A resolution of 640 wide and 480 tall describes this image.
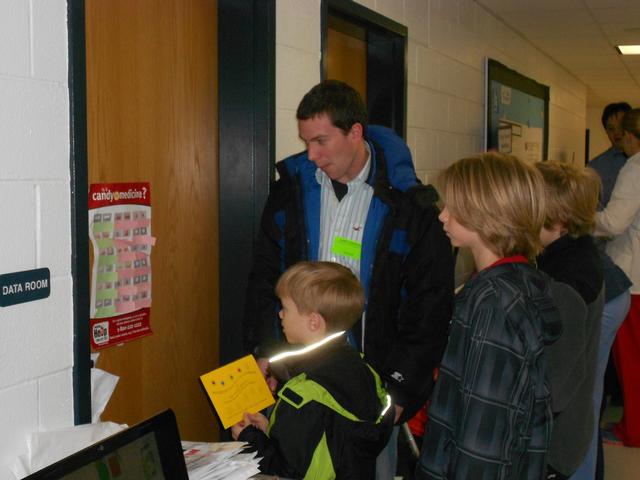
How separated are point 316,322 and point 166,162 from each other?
2.69ft

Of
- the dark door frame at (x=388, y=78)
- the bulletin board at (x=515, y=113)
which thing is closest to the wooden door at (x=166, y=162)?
the dark door frame at (x=388, y=78)

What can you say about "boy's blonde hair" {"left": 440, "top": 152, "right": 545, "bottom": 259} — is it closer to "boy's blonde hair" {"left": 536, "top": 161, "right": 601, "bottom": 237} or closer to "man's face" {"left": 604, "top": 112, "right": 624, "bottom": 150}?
"boy's blonde hair" {"left": 536, "top": 161, "right": 601, "bottom": 237}

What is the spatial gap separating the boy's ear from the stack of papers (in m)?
0.36

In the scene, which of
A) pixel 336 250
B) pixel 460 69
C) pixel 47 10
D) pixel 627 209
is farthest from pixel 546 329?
pixel 460 69

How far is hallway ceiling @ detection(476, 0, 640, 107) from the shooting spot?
5.34 m

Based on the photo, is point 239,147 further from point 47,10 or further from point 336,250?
point 47,10

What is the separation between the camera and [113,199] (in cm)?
214

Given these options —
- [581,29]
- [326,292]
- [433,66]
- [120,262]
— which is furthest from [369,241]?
[581,29]

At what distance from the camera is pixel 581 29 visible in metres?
6.30

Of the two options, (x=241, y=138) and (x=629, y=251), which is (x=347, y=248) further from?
(x=629, y=251)

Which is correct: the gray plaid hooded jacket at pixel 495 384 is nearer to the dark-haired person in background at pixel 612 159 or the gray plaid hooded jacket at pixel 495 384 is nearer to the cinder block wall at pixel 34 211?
the cinder block wall at pixel 34 211

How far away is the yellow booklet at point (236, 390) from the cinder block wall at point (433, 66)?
3.61 ft

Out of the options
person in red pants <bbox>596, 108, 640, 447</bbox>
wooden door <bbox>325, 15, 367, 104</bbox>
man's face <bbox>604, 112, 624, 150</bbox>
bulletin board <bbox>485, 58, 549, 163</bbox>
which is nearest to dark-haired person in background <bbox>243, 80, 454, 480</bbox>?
wooden door <bbox>325, 15, 367, 104</bbox>

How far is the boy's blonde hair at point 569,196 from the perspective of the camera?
227cm
